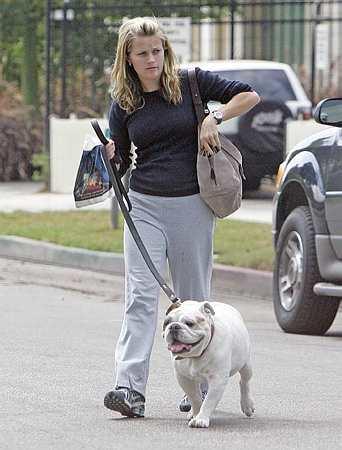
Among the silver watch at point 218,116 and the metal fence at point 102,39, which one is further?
the metal fence at point 102,39

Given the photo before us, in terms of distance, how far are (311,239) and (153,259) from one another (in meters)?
3.45

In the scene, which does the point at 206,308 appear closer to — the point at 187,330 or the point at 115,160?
the point at 187,330

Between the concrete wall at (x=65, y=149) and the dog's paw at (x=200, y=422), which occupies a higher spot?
the dog's paw at (x=200, y=422)

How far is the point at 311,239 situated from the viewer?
10.6m

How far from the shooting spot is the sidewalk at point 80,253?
536 inches

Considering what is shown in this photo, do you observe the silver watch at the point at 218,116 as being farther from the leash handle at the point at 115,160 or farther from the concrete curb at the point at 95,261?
the concrete curb at the point at 95,261

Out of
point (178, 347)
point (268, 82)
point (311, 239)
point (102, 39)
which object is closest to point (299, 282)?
point (311, 239)

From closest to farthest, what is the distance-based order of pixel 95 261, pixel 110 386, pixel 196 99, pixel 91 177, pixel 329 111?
pixel 196 99 → pixel 91 177 → pixel 110 386 → pixel 329 111 → pixel 95 261

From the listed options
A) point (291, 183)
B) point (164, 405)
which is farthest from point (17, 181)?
point (164, 405)

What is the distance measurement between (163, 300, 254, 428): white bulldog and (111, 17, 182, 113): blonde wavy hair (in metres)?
0.93

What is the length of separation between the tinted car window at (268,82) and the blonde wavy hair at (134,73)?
550 inches

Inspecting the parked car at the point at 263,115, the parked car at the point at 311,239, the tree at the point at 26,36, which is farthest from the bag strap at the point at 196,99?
the tree at the point at 26,36

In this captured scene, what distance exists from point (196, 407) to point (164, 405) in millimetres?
636

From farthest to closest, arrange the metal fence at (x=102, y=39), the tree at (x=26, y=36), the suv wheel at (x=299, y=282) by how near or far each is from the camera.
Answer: the tree at (x=26, y=36) < the metal fence at (x=102, y=39) < the suv wheel at (x=299, y=282)
